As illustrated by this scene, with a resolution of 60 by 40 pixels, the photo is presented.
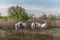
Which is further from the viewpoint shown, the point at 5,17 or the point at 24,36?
the point at 5,17

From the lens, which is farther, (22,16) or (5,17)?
(5,17)

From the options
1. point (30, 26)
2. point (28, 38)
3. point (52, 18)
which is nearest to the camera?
point (28, 38)

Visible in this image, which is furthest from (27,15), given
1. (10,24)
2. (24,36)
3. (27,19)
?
(24,36)

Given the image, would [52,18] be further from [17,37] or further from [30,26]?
[17,37]

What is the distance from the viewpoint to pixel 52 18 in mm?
14445

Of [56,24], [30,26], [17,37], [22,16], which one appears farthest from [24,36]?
[22,16]

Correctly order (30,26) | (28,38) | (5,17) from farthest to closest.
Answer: (5,17)
(30,26)
(28,38)

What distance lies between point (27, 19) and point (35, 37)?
6.25 meters

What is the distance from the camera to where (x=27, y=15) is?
49.8 feet

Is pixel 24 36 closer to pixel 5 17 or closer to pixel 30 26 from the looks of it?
pixel 30 26

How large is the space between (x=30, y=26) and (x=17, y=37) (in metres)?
3.73

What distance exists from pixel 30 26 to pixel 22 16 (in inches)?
93.4

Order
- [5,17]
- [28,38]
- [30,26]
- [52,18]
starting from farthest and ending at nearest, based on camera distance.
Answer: [5,17] < [52,18] < [30,26] < [28,38]

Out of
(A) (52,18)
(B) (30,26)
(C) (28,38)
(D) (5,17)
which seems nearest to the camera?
(C) (28,38)
